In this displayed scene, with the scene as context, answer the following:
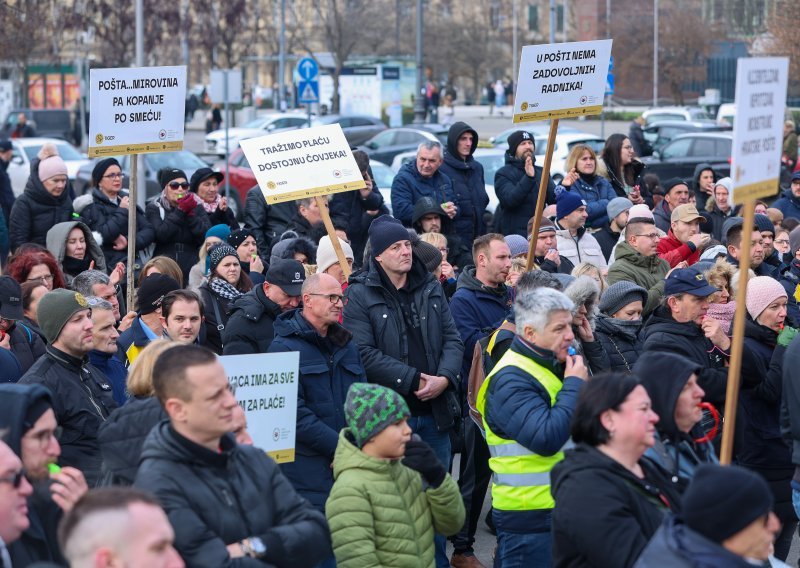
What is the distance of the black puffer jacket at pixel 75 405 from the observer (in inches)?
245

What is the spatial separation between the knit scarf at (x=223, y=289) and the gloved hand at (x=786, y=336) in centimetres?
338

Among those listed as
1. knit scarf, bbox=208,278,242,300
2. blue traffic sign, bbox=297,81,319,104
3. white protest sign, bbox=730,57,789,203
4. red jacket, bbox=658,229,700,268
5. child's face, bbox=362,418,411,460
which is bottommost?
child's face, bbox=362,418,411,460

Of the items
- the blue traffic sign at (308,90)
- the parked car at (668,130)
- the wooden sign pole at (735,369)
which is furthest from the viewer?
the parked car at (668,130)

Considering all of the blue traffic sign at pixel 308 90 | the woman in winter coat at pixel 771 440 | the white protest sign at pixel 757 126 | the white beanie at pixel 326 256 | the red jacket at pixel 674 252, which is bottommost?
the woman in winter coat at pixel 771 440

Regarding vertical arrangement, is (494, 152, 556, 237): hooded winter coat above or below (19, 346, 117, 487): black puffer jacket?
above

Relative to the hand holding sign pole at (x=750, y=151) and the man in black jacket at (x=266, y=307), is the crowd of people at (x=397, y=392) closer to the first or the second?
the man in black jacket at (x=266, y=307)

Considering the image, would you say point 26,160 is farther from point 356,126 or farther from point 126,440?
point 126,440

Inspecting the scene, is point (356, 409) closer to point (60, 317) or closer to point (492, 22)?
point (60, 317)

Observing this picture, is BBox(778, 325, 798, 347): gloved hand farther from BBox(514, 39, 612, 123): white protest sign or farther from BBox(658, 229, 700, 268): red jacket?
BBox(658, 229, 700, 268): red jacket

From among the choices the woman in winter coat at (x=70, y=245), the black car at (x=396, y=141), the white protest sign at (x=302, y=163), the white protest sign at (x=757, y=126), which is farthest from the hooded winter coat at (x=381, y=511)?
the black car at (x=396, y=141)

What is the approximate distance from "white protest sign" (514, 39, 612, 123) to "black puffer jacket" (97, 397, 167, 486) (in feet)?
13.8

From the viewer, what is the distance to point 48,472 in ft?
15.2

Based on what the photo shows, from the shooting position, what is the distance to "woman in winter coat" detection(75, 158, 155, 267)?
37.2ft

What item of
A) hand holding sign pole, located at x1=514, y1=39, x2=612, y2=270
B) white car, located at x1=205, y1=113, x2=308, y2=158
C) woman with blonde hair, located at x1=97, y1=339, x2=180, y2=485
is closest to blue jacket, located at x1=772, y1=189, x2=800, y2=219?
hand holding sign pole, located at x1=514, y1=39, x2=612, y2=270
